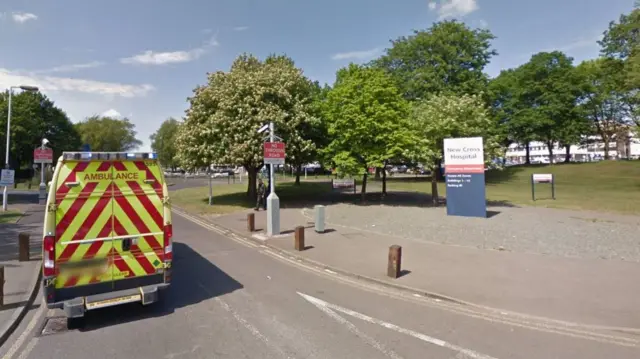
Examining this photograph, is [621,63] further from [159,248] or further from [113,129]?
[113,129]

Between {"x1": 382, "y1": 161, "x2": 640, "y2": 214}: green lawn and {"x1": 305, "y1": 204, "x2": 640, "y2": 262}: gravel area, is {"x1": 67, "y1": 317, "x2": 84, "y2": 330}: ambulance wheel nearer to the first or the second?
{"x1": 305, "y1": 204, "x2": 640, "y2": 262}: gravel area

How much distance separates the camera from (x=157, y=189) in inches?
240

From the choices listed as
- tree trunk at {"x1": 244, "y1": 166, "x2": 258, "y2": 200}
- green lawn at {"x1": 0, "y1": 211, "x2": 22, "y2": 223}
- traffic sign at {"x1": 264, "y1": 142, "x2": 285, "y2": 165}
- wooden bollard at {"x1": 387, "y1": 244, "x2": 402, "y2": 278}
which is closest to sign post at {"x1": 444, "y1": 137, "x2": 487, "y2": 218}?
traffic sign at {"x1": 264, "y1": 142, "x2": 285, "y2": 165}

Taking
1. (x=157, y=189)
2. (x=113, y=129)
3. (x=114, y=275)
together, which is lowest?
(x=114, y=275)

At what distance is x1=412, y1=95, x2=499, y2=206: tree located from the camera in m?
19.3

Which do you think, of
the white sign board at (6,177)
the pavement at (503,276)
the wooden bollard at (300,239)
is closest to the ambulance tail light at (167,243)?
the pavement at (503,276)

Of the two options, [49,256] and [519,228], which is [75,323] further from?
[519,228]

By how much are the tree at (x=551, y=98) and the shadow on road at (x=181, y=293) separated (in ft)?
172

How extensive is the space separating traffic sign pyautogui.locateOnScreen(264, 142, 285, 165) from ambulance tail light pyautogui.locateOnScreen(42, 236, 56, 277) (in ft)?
25.4

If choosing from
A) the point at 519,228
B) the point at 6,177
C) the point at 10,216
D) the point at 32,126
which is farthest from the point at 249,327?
the point at 32,126

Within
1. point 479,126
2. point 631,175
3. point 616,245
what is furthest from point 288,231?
point 631,175

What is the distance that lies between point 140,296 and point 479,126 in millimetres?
19302

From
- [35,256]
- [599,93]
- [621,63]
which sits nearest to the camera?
[35,256]

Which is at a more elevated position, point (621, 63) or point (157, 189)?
point (621, 63)
